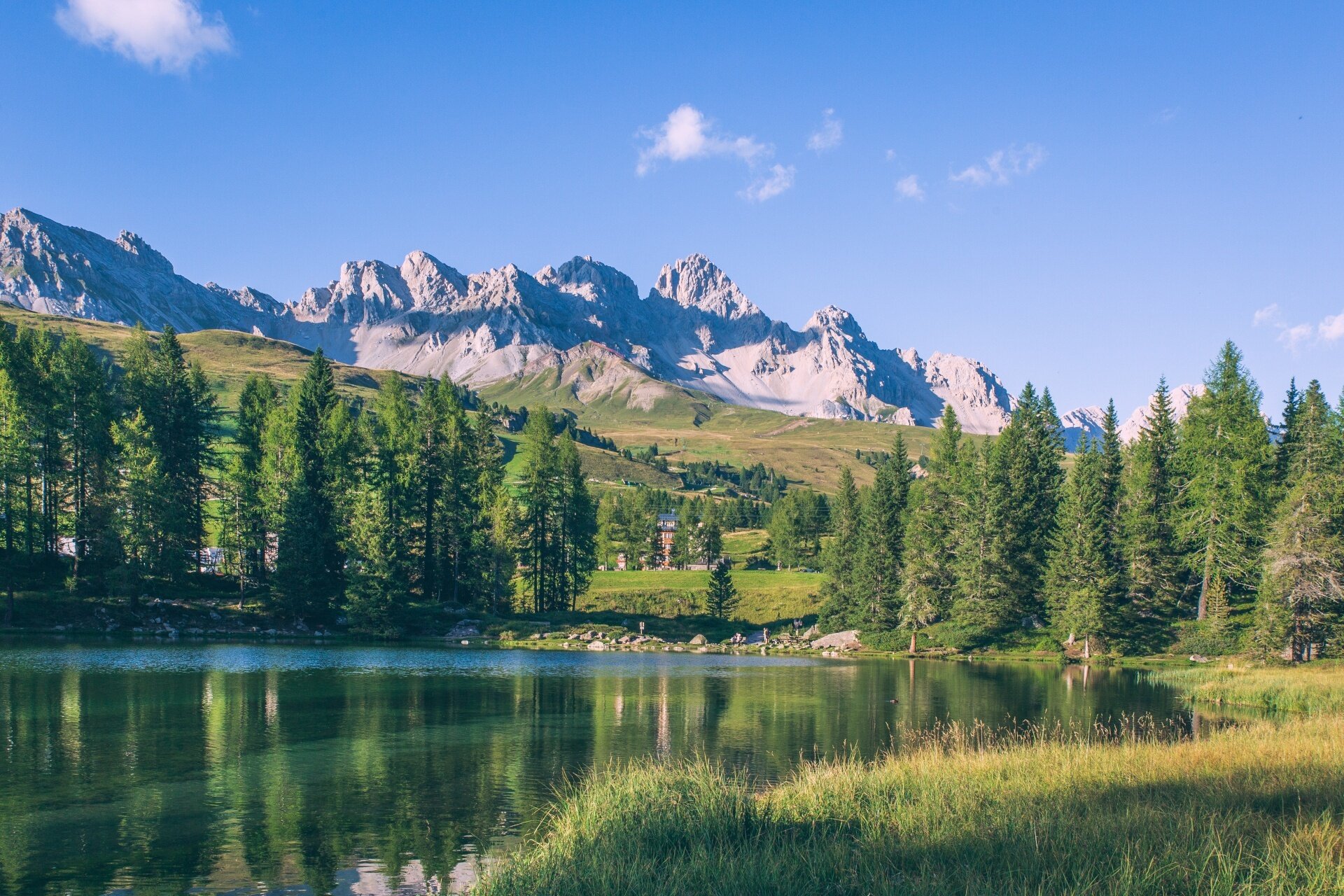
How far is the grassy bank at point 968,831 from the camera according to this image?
Answer: 12211mm

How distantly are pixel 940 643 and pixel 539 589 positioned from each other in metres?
39.6

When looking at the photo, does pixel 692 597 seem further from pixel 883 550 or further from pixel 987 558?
pixel 987 558

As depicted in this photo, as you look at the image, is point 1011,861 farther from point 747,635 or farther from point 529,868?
point 747,635

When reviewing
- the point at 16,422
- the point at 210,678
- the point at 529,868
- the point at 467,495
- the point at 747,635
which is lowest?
the point at 747,635

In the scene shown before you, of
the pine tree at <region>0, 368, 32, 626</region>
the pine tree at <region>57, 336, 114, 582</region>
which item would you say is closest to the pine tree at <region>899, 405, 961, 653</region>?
the pine tree at <region>57, 336, 114, 582</region>

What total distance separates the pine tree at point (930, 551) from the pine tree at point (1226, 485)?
19.7 meters

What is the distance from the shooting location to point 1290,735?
27.1 metres

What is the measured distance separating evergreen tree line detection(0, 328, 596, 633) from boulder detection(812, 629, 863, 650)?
2591cm

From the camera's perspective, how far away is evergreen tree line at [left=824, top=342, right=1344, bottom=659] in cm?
6600

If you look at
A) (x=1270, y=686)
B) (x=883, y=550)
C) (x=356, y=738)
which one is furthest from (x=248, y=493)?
(x=1270, y=686)

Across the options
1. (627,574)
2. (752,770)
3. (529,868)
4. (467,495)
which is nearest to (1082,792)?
(752,770)

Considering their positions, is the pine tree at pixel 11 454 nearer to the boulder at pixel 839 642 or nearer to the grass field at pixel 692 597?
the grass field at pixel 692 597

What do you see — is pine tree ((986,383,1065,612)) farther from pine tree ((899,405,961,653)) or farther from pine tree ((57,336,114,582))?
pine tree ((57,336,114,582))

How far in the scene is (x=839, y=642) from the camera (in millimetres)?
83938
